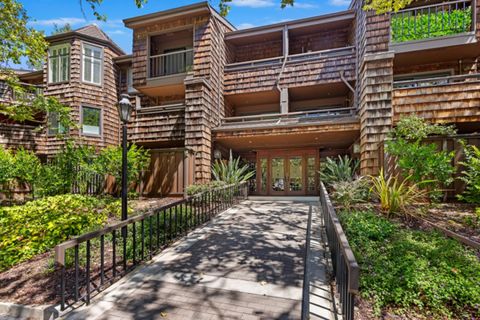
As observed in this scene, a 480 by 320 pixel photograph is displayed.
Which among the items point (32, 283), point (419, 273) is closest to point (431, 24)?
point (419, 273)

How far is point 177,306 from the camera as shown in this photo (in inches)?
101

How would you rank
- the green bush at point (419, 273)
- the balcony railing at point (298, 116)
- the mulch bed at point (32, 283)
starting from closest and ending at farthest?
1. the green bush at point (419, 273)
2. the mulch bed at point (32, 283)
3. the balcony railing at point (298, 116)

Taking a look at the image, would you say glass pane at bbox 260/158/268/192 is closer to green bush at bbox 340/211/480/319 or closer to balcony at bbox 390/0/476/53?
balcony at bbox 390/0/476/53

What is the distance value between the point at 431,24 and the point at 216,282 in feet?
35.8

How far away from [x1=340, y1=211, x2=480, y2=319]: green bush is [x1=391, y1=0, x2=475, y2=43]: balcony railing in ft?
25.3

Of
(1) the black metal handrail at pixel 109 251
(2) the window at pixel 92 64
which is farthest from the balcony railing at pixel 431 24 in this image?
(2) the window at pixel 92 64

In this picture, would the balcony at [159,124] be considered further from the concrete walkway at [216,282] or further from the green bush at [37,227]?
the concrete walkway at [216,282]

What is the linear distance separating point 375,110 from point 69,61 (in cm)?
1439

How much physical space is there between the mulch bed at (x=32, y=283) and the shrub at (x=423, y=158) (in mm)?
6763

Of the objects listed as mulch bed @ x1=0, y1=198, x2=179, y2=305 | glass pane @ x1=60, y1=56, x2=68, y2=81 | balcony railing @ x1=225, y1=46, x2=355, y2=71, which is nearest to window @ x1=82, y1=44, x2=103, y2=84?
glass pane @ x1=60, y1=56, x2=68, y2=81

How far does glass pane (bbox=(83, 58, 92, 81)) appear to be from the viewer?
12305mm

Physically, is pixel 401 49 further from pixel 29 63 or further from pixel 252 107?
pixel 29 63

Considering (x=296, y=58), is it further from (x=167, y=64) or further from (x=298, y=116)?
Answer: (x=167, y=64)

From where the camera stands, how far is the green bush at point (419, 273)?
2.40 m
